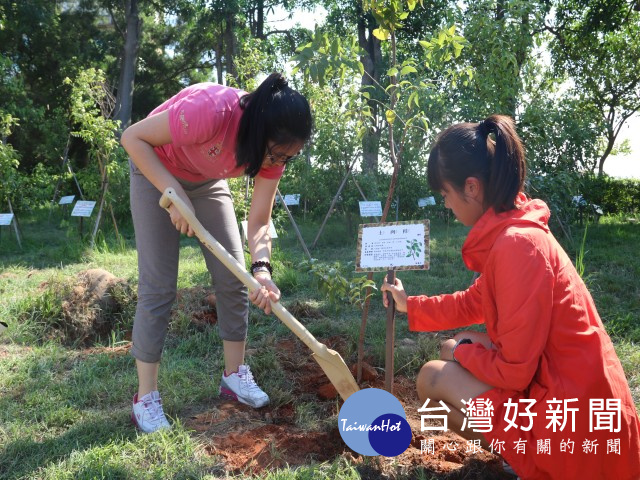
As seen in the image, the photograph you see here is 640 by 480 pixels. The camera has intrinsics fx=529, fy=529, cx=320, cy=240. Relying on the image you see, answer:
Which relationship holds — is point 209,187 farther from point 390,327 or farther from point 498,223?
point 498,223

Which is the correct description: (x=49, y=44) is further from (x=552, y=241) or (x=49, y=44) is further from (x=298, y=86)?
(x=552, y=241)

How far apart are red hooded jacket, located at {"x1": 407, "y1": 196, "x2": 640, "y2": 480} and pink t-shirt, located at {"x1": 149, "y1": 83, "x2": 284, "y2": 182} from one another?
101 centimetres

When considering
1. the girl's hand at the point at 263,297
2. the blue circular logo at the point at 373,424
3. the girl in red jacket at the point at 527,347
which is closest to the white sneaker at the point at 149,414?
the girl's hand at the point at 263,297

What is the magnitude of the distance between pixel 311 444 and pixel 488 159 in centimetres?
129

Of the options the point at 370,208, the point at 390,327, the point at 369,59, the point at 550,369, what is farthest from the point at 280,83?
the point at 369,59

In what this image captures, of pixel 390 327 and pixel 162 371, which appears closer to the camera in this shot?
pixel 390 327

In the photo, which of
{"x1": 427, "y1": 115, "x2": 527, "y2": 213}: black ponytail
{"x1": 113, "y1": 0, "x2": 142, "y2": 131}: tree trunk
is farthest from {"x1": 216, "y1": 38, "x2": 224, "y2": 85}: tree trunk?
{"x1": 427, "y1": 115, "x2": 527, "y2": 213}: black ponytail

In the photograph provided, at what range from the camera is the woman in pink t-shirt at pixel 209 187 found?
187 cm

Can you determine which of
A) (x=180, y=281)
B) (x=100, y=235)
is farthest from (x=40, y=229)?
(x=180, y=281)

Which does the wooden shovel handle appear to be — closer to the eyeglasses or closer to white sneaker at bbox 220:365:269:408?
the eyeglasses

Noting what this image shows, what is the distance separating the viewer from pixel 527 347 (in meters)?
1.49

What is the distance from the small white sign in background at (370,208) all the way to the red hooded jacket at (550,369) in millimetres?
5113

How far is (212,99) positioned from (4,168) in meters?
6.25

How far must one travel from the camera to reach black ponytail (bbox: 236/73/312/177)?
1814 millimetres
